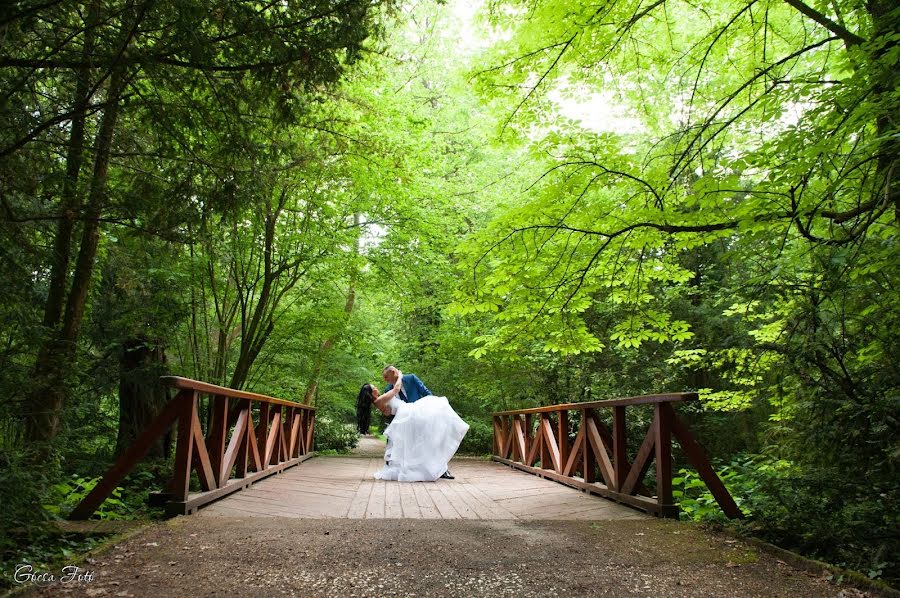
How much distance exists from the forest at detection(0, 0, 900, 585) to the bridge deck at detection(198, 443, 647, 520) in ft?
2.91

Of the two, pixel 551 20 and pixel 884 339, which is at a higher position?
pixel 551 20

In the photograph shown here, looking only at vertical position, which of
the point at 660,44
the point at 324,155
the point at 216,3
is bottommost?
the point at 216,3

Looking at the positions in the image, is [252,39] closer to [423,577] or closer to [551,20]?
[423,577]

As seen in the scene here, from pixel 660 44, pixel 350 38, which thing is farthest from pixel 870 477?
pixel 660 44

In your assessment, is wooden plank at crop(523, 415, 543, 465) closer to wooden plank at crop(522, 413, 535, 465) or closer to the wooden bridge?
wooden plank at crop(522, 413, 535, 465)

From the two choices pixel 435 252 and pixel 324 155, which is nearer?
pixel 324 155

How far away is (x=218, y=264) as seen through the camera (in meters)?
7.61

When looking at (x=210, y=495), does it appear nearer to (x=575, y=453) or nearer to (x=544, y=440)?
(x=575, y=453)

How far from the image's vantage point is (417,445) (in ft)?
23.6

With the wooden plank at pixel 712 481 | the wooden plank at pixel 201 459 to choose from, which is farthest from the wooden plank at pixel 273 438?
the wooden plank at pixel 712 481

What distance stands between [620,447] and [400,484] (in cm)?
284

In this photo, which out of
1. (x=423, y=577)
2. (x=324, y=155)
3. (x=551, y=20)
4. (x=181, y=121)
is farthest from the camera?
(x=324, y=155)

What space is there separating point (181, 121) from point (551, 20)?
4.05 m

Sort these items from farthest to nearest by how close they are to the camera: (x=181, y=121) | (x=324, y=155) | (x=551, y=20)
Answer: (x=324, y=155), (x=551, y=20), (x=181, y=121)
